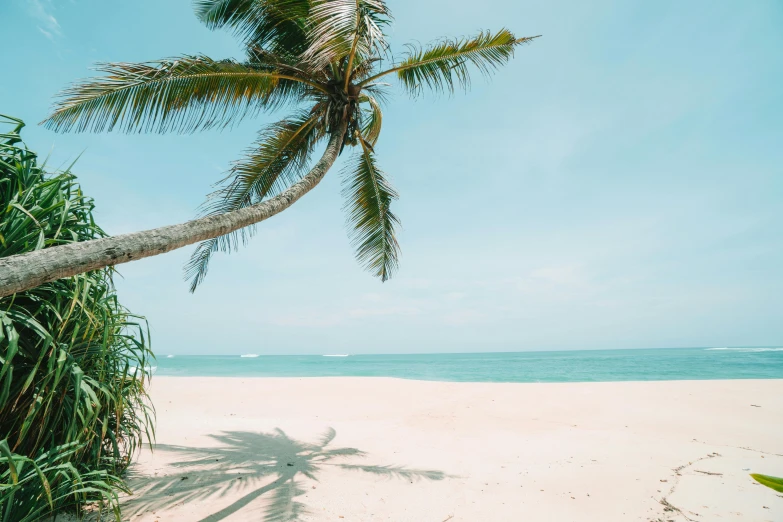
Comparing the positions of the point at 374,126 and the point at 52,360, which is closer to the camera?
the point at 52,360

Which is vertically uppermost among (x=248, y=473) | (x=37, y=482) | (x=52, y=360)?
(x=52, y=360)

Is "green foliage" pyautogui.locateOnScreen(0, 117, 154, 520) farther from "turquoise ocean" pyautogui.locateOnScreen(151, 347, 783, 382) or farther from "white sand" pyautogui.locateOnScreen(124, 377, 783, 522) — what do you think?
"turquoise ocean" pyautogui.locateOnScreen(151, 347, 783, 382)

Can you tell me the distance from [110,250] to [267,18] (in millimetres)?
4409

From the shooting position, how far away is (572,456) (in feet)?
18.1

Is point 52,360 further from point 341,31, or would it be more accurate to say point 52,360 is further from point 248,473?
point 341,31

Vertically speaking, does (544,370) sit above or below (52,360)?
below

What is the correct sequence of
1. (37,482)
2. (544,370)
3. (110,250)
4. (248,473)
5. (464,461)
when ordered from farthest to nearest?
(544,370), (464,461), (248,473), (37,482), (110,250)

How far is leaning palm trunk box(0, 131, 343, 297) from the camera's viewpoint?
187 cm

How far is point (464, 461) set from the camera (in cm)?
529

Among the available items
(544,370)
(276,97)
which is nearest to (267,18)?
(276,97)

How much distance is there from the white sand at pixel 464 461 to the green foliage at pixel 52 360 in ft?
3.05

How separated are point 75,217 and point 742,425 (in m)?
11.3

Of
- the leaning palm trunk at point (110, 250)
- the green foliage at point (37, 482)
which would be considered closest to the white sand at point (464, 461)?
the green foliage at point (37, 482)

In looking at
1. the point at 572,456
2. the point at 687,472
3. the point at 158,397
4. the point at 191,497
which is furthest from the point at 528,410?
the point at 158,397
